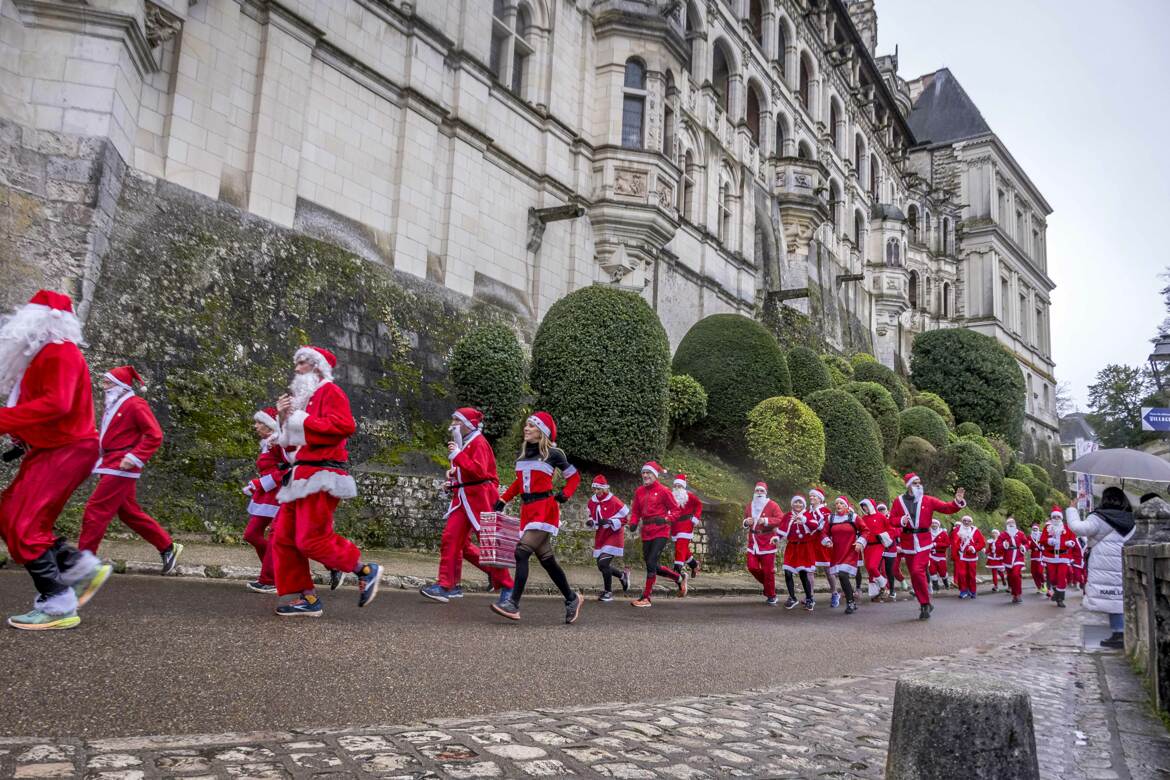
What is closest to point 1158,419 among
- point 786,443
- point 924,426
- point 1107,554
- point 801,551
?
point 1107,554

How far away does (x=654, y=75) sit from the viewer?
65.7ft

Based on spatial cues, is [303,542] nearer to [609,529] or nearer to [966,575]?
[609,529]

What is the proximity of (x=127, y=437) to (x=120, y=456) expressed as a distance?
0.58ft

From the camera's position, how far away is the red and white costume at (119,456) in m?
6.44

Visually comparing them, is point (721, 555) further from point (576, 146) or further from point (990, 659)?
point (576, 146)

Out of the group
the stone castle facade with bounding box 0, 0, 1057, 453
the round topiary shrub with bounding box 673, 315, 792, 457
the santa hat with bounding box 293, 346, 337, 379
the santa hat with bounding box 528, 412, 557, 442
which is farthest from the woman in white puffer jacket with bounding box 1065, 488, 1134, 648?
the round topiary shrub with bounding box 673, 315, 792, 457

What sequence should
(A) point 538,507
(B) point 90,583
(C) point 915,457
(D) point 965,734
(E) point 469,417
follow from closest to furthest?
(D) point 965,734, (B) point 90,583, (A) point 538,507, (E) point 469,417, (C) point 915,457

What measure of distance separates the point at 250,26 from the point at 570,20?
30.3 feet

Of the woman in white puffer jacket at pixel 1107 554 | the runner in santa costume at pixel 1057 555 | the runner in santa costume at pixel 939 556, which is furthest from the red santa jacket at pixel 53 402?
the runner in santa costume at pixel 1057 555

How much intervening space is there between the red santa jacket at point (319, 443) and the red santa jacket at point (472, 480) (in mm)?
1682

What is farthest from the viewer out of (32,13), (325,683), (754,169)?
(754,169)

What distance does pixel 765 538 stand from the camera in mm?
12484

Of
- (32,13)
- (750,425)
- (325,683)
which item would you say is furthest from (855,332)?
(325,683)

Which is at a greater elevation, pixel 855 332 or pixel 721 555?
pixel 855 332
